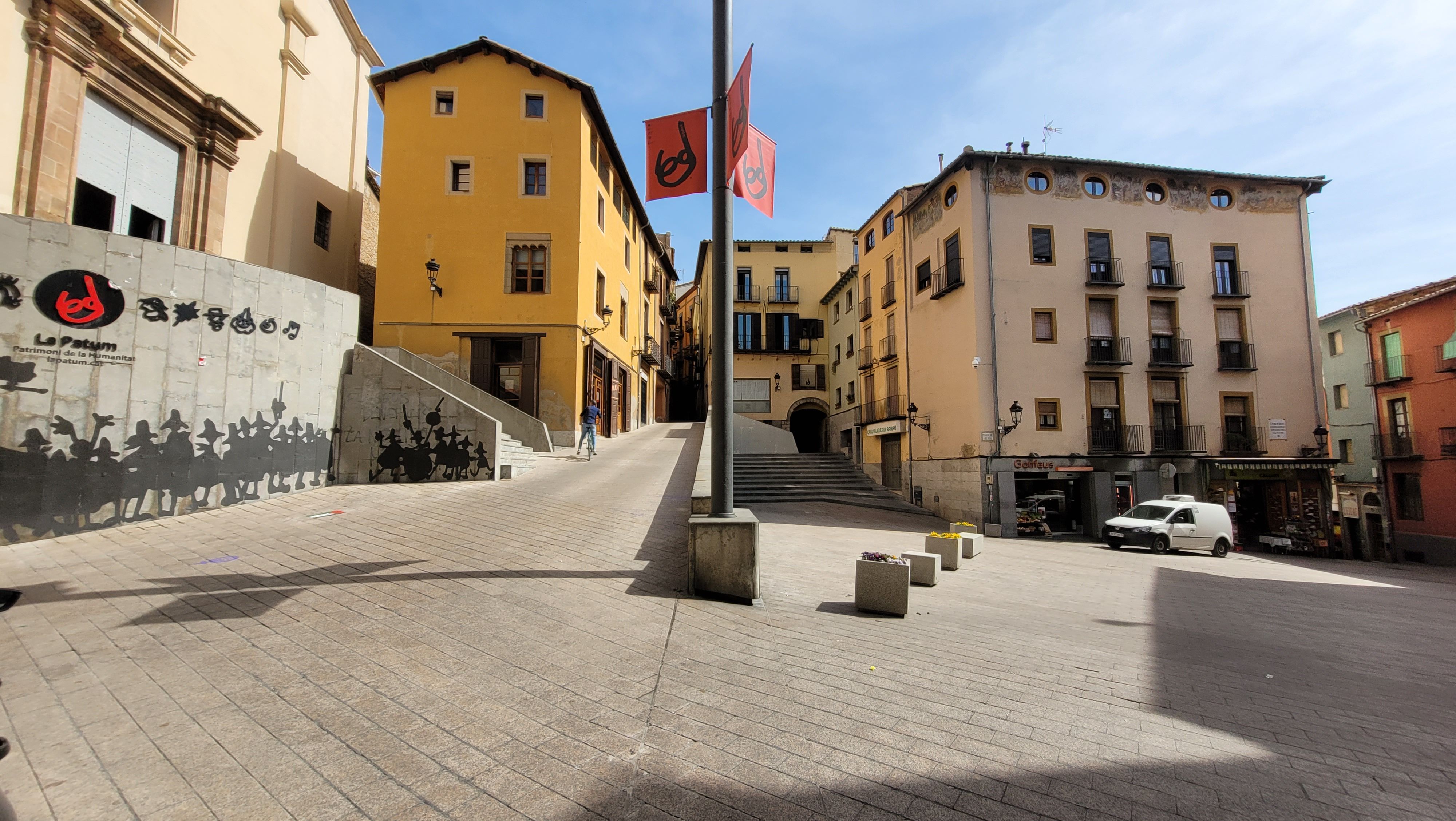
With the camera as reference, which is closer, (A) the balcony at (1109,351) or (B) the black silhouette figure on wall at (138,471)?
(B) the black silhouette figure on wall at (138,471)

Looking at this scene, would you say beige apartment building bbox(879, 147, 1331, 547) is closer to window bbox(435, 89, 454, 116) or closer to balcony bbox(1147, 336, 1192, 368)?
balcony bbox(1147, 336, 1192, 368)

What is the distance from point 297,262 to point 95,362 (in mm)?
11676

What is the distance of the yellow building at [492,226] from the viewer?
819 inches

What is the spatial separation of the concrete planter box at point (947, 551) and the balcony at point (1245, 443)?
63.8 feet

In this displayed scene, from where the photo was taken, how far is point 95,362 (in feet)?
28.9

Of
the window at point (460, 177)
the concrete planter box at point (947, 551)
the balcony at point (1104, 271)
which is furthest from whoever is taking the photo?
the balcony at point (1104, 271)

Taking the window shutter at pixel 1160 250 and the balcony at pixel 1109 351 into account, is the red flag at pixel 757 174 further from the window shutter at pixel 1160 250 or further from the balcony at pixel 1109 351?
the window shutter at pixel 1160 250

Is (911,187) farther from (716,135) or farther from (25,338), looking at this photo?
(25,338)

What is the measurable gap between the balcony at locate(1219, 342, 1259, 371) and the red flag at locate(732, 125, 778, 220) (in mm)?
25888

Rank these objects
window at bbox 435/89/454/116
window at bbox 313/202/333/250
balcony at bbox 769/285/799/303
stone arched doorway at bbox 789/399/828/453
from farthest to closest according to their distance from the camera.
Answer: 1. balcony at bbox 769/285/799/303
2. stone arched doorway at bbox 789/399/828/453
3. window at bbox 435/89/454/116
4. window at bbox 313/202/333/250

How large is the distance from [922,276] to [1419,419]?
2183 cm

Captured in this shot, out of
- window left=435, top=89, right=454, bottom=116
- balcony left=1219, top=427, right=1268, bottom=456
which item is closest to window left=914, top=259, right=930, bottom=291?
balcony left=1219, top=427, right=1268, bottom=456

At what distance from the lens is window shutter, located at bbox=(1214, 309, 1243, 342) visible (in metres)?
25.3

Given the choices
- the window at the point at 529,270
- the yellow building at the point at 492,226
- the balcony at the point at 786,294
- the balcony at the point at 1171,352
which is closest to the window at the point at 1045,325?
the balcony at the point at 1171,352
